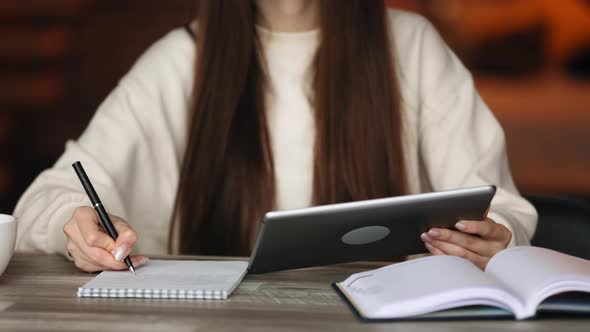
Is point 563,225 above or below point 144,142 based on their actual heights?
below

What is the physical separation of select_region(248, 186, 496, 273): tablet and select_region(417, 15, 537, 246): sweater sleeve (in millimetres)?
544

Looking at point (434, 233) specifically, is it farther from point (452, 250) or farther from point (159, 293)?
point (159, 293)

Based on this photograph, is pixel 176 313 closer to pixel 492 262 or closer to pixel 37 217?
pixel 492 262

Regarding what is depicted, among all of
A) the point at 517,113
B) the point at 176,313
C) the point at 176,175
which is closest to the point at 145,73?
the point at 176,175

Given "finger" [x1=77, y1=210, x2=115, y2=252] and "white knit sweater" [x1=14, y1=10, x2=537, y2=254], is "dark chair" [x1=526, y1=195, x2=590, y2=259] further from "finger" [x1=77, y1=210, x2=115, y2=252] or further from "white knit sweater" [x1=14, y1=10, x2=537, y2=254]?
"finger" [x1=77, y1=210, x2=115, y2=252]

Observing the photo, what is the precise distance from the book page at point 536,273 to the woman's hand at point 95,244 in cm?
51

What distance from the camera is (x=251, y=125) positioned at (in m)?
1.87

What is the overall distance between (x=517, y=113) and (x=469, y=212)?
→ 2806mm

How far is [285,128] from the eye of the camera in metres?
1.92

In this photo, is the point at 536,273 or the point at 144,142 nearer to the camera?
the point at 536,273

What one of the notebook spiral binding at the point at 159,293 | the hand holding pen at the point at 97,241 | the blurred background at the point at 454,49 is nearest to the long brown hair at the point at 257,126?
the hand holding pen at the point at 97,241

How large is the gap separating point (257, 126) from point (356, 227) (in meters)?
0.77

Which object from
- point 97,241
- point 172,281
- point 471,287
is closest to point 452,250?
point 471,287

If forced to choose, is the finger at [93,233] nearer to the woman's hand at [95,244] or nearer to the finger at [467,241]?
the woman's hand at [95,244]
